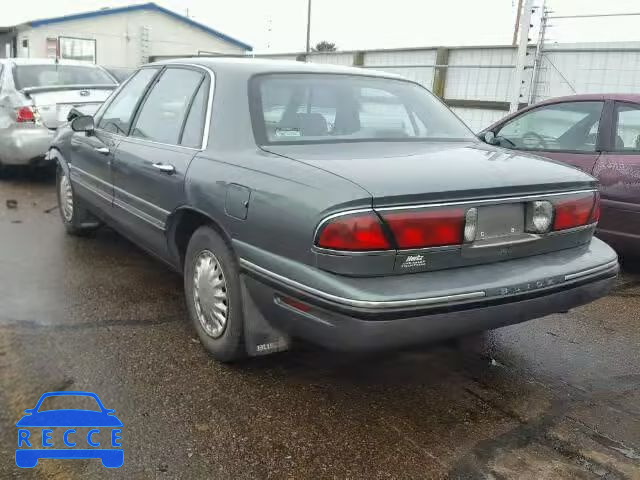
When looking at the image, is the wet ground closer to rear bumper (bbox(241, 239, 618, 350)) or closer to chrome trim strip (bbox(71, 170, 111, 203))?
rear bumper (bbox(241, 239, 618, 350))

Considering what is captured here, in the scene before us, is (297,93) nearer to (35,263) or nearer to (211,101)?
(211,101)

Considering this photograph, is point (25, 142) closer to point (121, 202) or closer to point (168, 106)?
point (121, 202)

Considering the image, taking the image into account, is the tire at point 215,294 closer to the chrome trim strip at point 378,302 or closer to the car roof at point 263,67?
the chrome trim strip at point 378,302

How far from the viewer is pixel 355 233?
2.40 m

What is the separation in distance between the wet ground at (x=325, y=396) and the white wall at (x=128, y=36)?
27.2 m

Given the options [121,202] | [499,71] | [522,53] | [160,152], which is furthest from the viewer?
[499,71]

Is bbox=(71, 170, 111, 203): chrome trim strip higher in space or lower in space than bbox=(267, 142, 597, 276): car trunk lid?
lower

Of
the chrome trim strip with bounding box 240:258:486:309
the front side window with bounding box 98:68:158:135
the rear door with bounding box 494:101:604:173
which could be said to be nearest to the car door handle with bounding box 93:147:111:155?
the front side window with bounding box 98:68:158:135

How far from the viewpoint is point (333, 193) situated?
2.45 meters

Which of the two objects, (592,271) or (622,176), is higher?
(622,176)

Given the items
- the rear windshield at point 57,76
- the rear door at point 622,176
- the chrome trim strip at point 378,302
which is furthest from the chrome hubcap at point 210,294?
the rear windshield at point 57,76

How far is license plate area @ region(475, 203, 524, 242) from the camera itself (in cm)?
264

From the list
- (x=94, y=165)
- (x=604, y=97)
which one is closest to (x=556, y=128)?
(x=604, y=97)

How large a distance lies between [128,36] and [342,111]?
1138 inches
